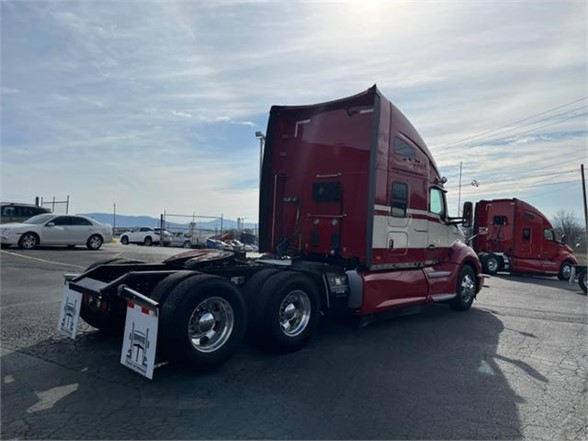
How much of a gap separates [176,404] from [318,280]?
2776 mm

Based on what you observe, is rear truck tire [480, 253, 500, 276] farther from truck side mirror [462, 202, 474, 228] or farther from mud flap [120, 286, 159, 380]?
mud flap [120, 286, 159, 380]

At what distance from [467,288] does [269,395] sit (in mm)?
6080

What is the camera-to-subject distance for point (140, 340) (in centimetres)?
421

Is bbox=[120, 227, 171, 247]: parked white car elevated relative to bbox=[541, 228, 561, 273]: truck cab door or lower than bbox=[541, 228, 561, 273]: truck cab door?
Result: lower

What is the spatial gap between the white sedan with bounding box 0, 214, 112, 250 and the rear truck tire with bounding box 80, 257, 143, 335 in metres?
14.2

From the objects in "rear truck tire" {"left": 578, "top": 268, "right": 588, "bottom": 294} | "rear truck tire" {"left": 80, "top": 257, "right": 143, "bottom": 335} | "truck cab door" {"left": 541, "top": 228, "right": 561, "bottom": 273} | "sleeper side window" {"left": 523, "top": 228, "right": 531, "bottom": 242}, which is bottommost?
"rear truck tire" {"left": 80, "top": 257, "right": 143, "bottom": 335}

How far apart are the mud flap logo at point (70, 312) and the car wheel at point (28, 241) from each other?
1462 centimetres

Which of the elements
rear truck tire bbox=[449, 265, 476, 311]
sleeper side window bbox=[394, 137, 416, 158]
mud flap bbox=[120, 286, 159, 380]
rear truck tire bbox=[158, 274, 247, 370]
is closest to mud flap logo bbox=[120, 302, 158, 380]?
mud flap bbox=[120, 286, 159, 380]

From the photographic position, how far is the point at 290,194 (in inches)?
304

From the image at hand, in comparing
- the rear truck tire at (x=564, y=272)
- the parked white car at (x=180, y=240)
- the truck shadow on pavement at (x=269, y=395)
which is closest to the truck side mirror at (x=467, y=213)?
the truck shadow on pavement at (x=269, y=395)

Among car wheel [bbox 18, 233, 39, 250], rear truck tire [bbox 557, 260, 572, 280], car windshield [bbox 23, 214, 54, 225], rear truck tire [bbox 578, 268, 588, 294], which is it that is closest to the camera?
rear truck tire [bbox 578, 268, 588, 294]

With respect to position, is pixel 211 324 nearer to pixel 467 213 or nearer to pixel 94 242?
pixel 467 213

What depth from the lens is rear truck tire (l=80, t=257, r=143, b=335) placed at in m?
5.55

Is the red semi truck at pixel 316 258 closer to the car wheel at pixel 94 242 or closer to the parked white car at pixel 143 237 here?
the car wheel at pixel 94 242
